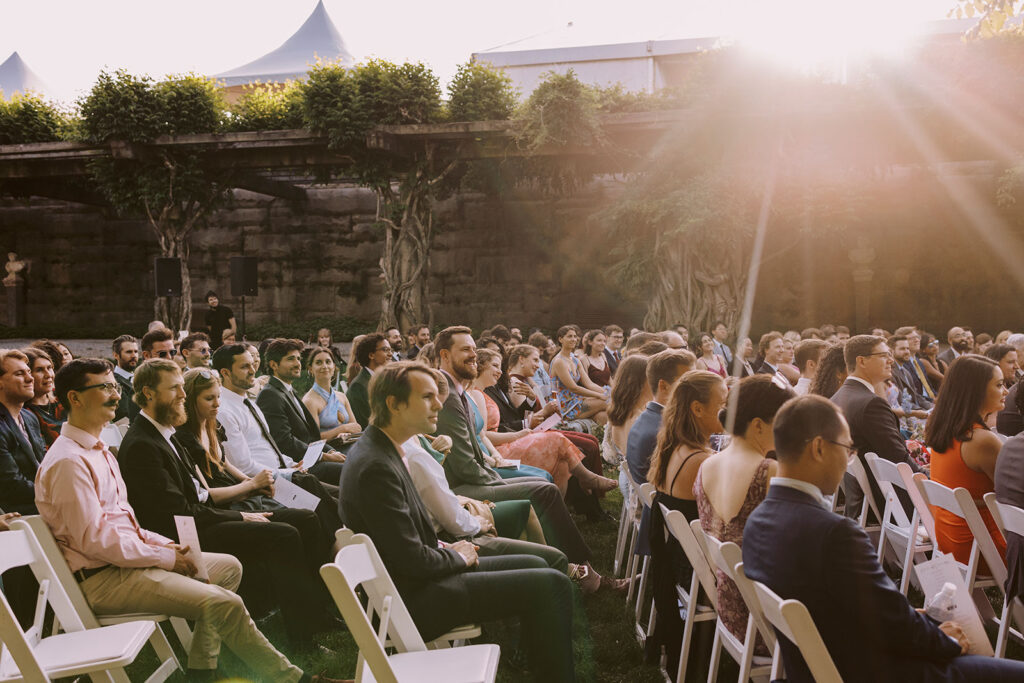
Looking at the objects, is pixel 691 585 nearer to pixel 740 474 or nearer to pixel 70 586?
pixel 740 474

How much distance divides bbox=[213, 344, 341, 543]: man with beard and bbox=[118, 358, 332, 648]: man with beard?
0.31m

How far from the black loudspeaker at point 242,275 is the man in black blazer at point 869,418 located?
1202 cm

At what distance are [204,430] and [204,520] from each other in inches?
21.7

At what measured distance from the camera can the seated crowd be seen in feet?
7.29

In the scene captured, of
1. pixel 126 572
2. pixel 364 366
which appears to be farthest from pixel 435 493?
pixel 364 366

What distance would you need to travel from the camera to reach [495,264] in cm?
1916

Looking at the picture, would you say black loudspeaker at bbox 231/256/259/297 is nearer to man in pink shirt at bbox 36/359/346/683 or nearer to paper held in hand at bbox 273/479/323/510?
paper held in hand at bbox 273/479/323/510

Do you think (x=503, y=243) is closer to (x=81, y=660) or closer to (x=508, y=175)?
(x=508, y=175)

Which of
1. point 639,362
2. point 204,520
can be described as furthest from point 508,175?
point 204,520

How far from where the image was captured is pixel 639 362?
479 centimetres

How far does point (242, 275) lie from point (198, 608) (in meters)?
12.6

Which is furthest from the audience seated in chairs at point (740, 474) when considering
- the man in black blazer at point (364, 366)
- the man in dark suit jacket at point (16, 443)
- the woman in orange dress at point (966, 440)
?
the man in black blazer at point (364, 366)

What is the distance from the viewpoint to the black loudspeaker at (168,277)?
14.4 metres

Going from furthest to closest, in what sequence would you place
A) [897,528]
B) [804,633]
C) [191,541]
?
1. [897,528]
2. [191,541]
3. [804,633]
